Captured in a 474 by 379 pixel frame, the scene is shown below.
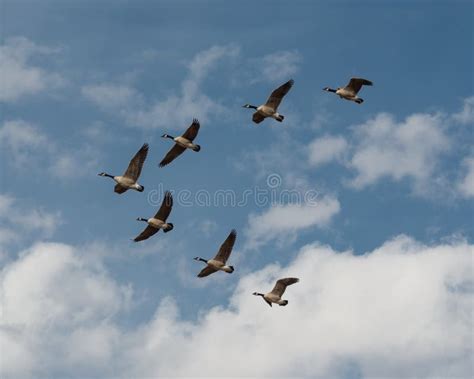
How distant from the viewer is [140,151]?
254 feet

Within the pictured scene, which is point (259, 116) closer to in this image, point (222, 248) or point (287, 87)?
point (287, 87)

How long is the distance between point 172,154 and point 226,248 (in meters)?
10.0

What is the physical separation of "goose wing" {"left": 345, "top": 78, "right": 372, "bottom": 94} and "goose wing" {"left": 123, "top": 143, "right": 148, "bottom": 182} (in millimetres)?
18306

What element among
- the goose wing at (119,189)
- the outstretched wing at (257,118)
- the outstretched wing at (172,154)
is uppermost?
the outstretched wing at (257,118)

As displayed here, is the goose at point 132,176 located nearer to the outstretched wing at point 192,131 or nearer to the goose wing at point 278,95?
the outstretched wing at point 192,131

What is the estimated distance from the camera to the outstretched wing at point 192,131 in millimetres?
80688

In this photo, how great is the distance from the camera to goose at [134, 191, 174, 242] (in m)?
80.4

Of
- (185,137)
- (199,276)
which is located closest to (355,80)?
(185,137)

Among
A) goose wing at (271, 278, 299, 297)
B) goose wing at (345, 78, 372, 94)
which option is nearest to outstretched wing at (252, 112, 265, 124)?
goose wing at (345, 78, 372, 94)

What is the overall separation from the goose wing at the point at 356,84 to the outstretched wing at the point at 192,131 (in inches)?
520

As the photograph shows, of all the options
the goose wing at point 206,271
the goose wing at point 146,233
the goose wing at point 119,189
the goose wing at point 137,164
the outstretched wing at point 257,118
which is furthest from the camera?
the outstretched wing at point 257,118

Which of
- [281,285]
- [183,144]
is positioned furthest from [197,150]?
[281,285]

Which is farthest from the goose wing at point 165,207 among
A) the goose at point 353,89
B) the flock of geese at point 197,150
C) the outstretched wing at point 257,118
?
the goose at point 353,89

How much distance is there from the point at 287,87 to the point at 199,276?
17378mm
